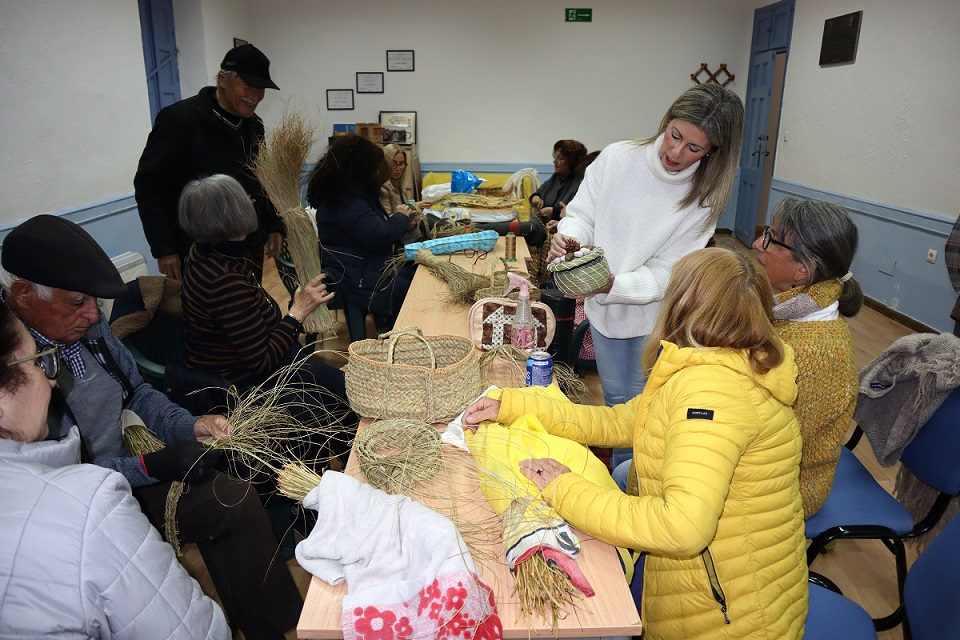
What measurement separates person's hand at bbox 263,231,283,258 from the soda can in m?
2.18

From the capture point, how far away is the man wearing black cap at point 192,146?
3.02m

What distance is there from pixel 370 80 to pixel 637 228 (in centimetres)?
692

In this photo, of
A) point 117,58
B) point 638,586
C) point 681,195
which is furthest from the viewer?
point 117,58

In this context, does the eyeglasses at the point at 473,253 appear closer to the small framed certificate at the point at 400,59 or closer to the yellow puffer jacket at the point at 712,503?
the yellow puffer jacket at the point at 712,503

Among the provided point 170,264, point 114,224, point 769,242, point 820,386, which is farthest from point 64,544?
point 114,224

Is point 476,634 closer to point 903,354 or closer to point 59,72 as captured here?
point 903,354

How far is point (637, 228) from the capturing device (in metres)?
2.12

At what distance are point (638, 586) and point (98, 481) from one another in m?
1.21

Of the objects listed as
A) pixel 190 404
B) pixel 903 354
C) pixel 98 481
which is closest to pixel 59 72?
pixel 190 404

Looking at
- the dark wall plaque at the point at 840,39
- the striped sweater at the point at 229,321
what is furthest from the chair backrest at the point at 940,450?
the dark wall plaque at the point at 840,39

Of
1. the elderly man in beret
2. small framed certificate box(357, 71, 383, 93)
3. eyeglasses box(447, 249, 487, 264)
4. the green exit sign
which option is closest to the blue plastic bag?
eyeglasses box(447, 249, 487, 264)

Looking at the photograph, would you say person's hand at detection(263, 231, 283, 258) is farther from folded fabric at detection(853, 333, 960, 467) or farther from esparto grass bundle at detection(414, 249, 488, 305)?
folded fabric at detection(853, 333, 960, 467)

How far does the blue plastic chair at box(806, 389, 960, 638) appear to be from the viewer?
1.73m

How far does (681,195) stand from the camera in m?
2.08
